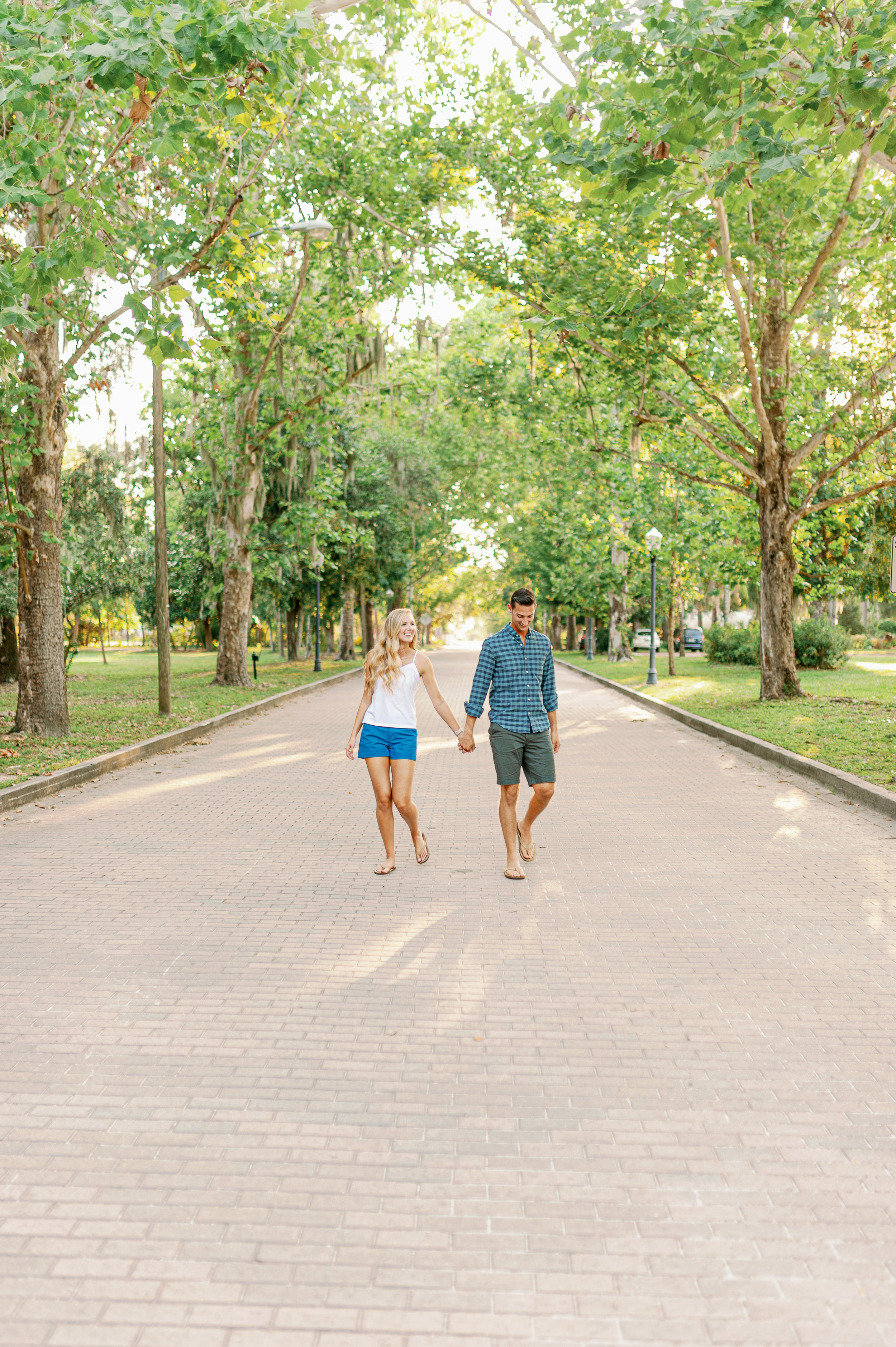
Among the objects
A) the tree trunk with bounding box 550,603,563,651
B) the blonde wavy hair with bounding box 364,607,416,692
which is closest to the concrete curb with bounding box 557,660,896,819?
the blonde wavy hair with bounding box 364,607,416,692

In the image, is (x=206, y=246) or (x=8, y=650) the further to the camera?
(x=8, y=650)

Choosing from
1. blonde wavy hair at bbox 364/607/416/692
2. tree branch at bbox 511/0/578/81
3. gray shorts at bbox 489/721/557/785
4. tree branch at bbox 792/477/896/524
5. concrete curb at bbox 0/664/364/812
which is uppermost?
tree branch at bbox 511/0/578/81

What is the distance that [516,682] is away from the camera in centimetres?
809

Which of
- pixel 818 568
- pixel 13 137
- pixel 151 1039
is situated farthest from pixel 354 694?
pixel 151 1039

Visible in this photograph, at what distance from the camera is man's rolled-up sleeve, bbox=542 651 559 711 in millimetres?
8156

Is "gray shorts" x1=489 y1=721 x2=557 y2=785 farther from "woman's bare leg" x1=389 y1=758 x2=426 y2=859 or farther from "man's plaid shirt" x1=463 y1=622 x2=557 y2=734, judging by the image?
"woman's bare leg" x1=389 y1=758 x2=426 y2=859

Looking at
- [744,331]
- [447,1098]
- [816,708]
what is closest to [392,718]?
[447,1098]

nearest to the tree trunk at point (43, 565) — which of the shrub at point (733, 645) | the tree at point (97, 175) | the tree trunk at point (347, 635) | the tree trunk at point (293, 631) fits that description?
the tree at point (97, 175)

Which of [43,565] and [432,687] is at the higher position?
[43,565]

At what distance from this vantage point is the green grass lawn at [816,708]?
44.8 feet

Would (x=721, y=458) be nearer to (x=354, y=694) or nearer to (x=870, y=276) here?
(x=870, y=276)

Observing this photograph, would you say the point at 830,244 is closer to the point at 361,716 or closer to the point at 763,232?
the point at 763,232

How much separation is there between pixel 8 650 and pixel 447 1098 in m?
26.7

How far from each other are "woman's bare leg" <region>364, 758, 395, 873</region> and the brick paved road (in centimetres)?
21
